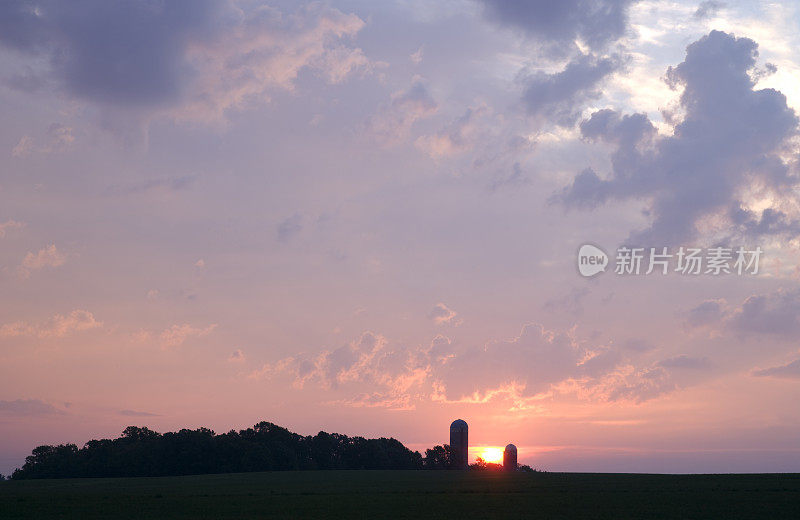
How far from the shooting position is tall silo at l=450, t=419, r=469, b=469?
474 ft

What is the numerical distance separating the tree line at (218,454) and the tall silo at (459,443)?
14790 millimetres

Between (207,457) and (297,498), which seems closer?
(297,498)

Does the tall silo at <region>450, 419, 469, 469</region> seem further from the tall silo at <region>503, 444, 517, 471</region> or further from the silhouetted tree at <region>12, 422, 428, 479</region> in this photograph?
the silhouetted tree at <region>12, 422, 428, 479</region>

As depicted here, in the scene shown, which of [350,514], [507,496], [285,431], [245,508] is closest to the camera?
[350,514]

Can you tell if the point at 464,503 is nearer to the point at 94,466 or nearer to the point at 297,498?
the point at 297,498

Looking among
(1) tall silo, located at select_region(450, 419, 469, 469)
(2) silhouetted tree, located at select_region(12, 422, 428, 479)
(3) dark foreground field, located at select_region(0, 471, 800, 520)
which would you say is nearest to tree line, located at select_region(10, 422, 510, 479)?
(2) silhouetted tree, located at select_region(12, 422, 428, 479)

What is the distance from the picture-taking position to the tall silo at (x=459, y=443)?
145 metres

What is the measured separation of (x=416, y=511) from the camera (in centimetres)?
5175

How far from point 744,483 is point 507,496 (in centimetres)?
2950

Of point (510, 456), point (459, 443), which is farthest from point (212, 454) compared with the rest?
point (510, 456)

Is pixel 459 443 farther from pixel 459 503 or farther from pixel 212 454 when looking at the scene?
pixel 459 503

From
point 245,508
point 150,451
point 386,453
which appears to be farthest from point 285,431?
point 245,508

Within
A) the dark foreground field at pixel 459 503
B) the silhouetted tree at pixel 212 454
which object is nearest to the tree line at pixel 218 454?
the silhouetted tree at pixel 212 454

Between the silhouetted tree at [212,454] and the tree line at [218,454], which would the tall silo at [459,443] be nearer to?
the tree line at [218,454]
